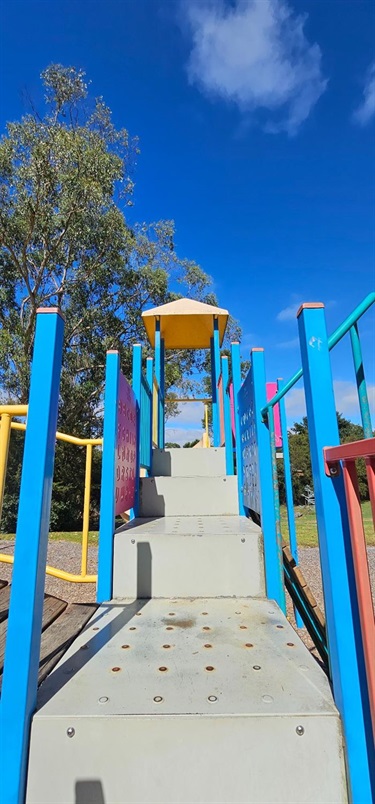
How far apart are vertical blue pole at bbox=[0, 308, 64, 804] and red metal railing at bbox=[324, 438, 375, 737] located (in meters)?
0.76

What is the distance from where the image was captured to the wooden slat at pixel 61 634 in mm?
1092

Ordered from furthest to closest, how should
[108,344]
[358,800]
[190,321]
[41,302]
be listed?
[108,344] < [41,302] < [190,321] < [358,800]

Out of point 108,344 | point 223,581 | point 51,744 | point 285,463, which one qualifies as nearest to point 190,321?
point 285,463

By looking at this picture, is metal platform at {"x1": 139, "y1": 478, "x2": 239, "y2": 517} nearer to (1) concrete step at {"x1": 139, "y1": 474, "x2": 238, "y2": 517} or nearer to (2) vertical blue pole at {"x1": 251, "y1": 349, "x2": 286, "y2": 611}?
(1) concrete step at {"x1": 139, "y1": 474, "x2": 238, "y2": 517}

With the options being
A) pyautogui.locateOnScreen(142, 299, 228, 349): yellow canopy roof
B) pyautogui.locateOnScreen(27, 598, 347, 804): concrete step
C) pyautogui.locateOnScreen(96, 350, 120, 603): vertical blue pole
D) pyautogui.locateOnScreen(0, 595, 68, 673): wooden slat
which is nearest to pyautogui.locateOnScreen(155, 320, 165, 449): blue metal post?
pyautogui.locateOnScreen(142, 299, 228, 349): yellow canopy roof

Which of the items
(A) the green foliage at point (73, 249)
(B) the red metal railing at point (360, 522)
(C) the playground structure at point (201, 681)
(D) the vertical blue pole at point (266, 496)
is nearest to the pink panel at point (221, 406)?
(D) the vertical blue pole at point (266, 496)

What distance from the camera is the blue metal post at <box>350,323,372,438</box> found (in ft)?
3.12

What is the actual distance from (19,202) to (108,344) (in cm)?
400

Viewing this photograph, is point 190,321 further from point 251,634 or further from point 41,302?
point 41,302

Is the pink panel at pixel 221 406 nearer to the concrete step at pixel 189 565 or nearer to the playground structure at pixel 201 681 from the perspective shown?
the concrete step at pixel 189 565

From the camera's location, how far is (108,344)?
10633 mm

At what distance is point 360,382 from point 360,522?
375mm

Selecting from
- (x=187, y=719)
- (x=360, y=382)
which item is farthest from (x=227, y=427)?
(x=187, y=719)

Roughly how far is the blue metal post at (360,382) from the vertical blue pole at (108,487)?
110cm
